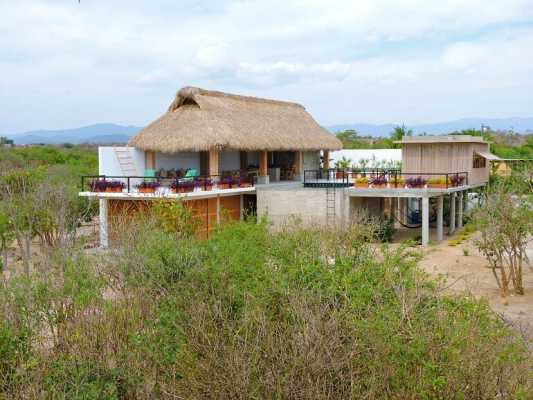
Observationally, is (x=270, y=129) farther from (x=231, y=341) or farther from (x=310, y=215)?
(x=231, y=341)

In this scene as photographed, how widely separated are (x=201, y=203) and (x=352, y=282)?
13.7m

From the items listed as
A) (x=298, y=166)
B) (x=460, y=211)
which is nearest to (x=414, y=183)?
(x=460, y=211)

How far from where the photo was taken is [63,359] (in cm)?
776

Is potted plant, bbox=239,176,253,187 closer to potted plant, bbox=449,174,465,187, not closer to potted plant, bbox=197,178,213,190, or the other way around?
potted plant, bbox=197,178,213,190

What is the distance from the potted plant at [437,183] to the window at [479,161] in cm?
384

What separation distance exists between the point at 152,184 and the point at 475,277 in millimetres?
9796

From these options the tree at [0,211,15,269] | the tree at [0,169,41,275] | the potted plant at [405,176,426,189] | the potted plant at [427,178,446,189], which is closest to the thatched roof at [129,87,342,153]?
the tree at [0,169,41,275]

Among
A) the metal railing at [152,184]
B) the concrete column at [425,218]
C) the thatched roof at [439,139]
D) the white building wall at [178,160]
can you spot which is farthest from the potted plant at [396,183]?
the white building wall at [178,160]

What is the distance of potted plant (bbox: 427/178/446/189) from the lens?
69.5 feet

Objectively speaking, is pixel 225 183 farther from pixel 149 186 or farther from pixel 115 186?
pixel 115 186

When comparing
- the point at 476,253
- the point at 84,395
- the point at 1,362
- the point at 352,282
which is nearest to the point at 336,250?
the point at 352,282

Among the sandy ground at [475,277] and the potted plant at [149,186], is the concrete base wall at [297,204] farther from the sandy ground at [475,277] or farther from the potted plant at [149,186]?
the potted plant at [149,186]

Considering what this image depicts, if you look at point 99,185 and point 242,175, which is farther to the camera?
point 242,175

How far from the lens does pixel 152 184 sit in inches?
770
